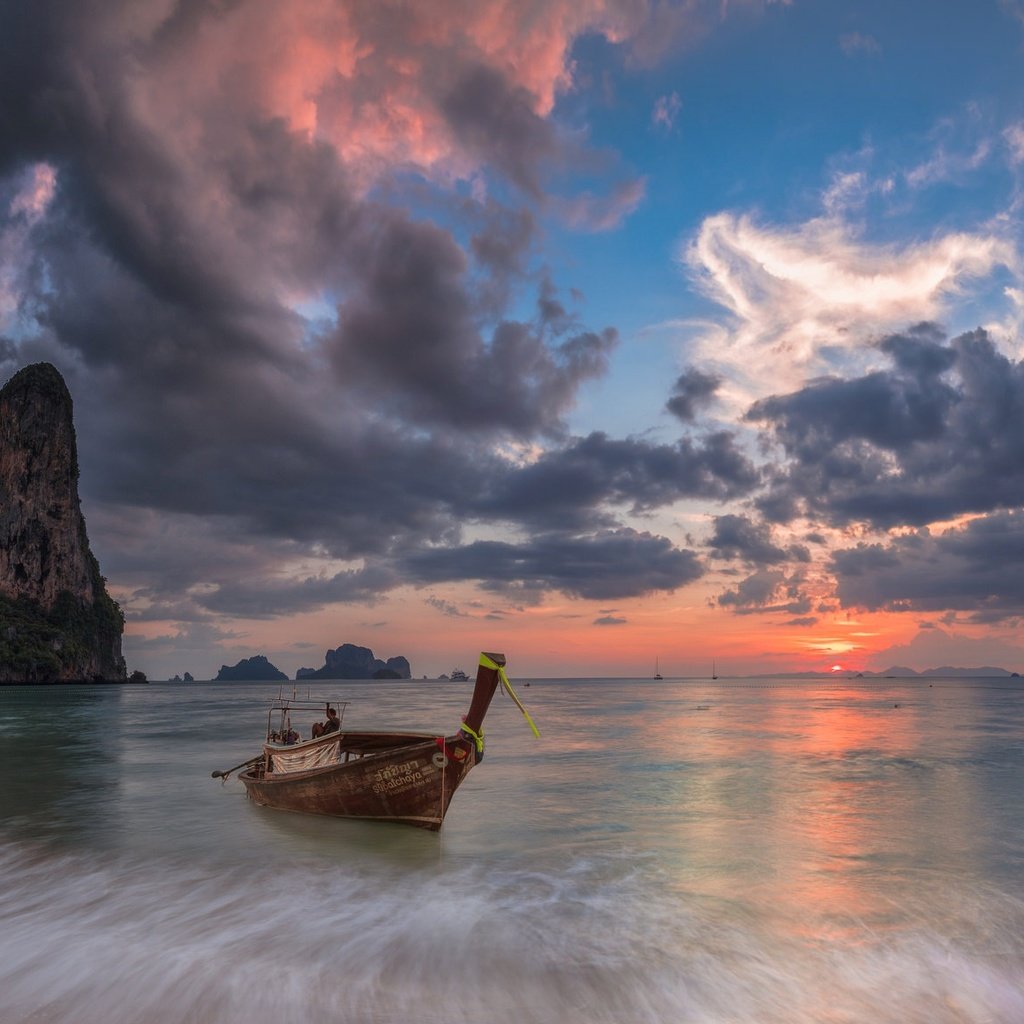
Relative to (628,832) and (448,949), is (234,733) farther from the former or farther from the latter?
(448,949)

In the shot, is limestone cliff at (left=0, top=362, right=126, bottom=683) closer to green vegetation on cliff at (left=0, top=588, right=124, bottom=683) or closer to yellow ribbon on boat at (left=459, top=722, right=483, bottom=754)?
green vegetation on cliff at (left=0, top=588, right=124, bottom=683)

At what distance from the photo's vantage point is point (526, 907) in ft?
38.9

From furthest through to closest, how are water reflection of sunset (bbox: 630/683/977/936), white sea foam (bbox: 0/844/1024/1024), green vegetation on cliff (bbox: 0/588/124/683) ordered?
1. green vegetation on cliff (bbox: 0/588/124/683)
2. water reflection of sunset (bbox: 630/683/977/936)
3. white sea foam (bbox: 0/844/1024/1024)

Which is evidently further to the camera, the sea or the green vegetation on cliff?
the green vegetation on cliff

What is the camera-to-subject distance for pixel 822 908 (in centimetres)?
1214

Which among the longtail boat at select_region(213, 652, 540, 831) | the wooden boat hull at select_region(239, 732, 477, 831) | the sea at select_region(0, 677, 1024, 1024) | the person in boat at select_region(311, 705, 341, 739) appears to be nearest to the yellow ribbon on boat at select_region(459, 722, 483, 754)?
the longtail boat at select_region(213, 652, 540, 831)

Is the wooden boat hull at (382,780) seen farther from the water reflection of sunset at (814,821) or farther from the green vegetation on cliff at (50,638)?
the green vegetation on cliff at (50,638)

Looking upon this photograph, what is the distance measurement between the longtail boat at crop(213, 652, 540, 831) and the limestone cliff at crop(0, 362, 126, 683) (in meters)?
168

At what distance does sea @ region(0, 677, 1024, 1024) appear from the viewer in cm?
844

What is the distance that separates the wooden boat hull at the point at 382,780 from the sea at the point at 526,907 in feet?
1.85

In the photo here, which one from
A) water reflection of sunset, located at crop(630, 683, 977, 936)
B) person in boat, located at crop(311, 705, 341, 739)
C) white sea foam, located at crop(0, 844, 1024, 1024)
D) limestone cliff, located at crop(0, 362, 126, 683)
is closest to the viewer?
white sea foam, located at crop(0, 844, 1024, 1024)

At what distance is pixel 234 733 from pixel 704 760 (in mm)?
38200

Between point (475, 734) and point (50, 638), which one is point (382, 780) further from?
point (50, 638)

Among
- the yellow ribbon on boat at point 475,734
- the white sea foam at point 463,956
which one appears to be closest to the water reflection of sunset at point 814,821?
the white sea foam at point 463,956
